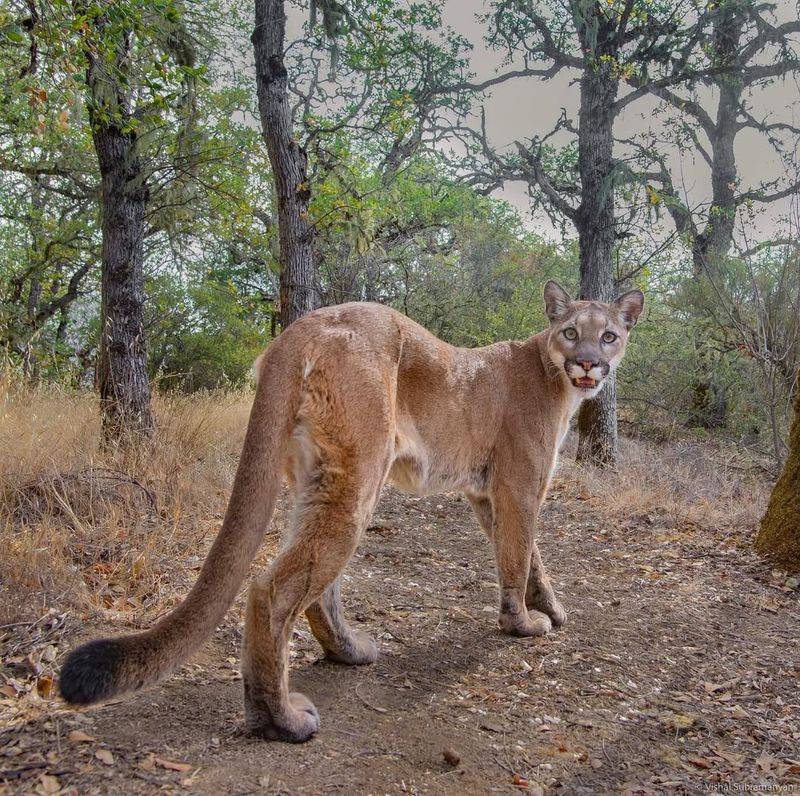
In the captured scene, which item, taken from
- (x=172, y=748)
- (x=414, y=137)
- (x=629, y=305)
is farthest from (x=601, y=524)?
(x=414, y=137)

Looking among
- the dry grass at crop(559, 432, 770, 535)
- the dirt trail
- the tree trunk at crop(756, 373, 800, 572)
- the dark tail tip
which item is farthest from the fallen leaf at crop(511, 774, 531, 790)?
the dry grass at crop(559, 432, 770, 535)

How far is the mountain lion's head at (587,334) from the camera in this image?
172 inches

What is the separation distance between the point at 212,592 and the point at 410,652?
1.63m

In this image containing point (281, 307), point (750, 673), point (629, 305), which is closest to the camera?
point (750, 673)

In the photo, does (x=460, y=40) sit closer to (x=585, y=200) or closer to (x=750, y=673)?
(x=585, y=200)

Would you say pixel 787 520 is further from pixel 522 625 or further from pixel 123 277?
pixel 123 277

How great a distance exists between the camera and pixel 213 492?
6.27m

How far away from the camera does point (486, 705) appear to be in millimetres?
3338

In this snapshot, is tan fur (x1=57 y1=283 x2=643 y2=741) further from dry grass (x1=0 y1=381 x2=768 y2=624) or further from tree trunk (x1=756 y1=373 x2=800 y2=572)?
tree trunk (x1=756 y1=373 x2=800 y2=572)

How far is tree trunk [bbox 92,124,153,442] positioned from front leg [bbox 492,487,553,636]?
4244 millimetres

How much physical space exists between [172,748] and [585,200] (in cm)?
955

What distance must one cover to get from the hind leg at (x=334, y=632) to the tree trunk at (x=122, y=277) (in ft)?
13.5

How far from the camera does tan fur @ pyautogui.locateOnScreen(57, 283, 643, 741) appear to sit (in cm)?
262

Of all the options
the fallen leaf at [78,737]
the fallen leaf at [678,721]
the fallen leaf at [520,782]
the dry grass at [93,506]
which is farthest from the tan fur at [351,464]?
the dry grass at [93,506]
